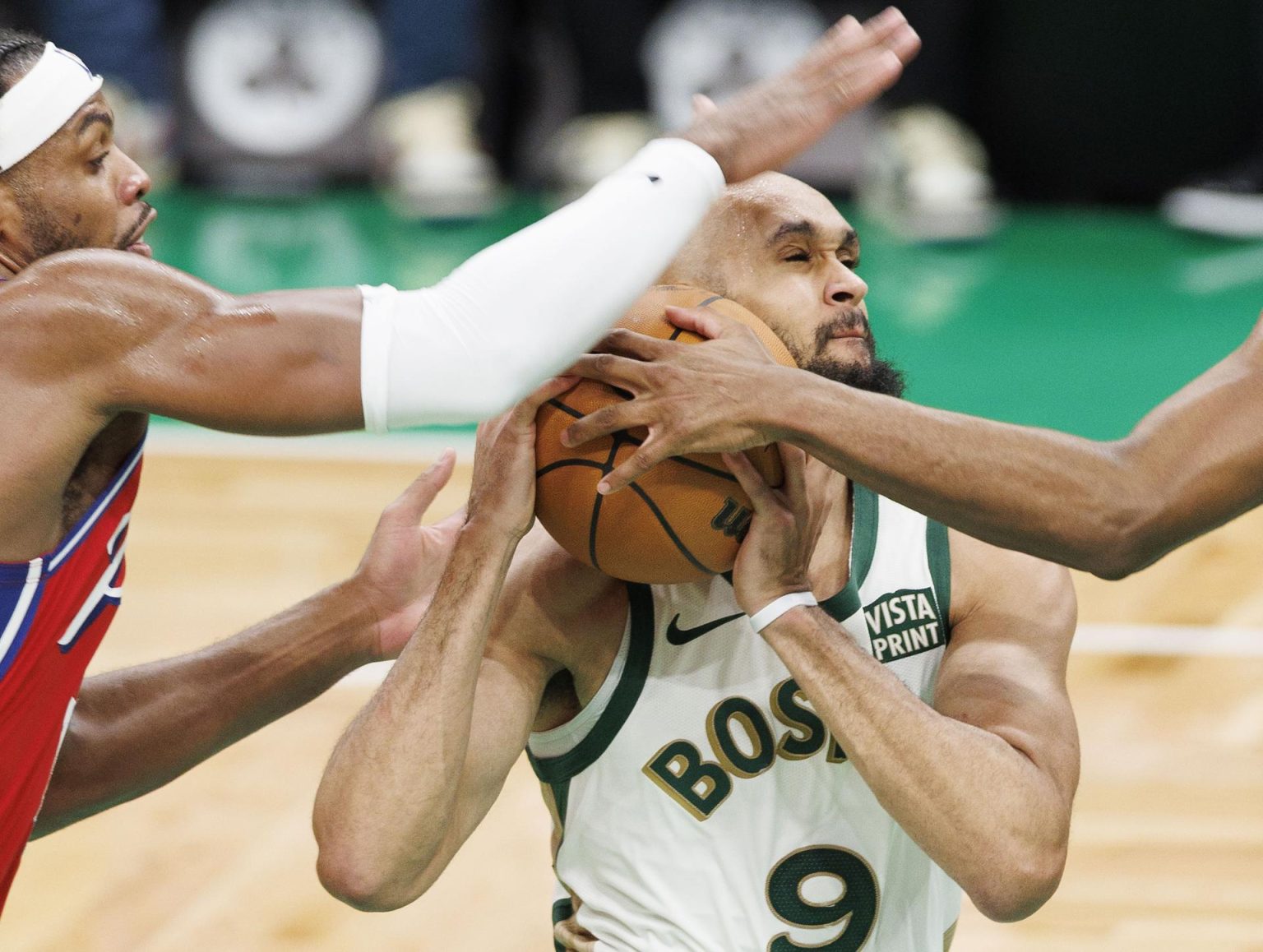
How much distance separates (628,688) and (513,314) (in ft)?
2.16

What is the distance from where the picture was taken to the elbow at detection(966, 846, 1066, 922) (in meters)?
2.43

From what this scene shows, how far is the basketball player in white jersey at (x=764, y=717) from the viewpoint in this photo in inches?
96.8

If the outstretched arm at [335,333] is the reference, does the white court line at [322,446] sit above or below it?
below

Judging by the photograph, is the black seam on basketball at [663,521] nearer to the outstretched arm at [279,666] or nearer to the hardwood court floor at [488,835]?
the outstretched arm at [279,666]

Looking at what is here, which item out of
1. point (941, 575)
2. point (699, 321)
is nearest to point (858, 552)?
point (941, 575)

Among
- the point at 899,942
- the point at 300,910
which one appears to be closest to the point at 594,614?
the point at 899,942

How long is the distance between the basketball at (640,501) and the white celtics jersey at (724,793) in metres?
0.22

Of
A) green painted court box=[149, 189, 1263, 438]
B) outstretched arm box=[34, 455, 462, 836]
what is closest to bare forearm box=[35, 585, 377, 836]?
outstretched arm box=[34, 455, 462, 836]

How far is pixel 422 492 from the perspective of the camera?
3.14 meters

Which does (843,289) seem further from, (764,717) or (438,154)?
(438,154)

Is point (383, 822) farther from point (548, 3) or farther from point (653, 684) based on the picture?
point (548, 3)

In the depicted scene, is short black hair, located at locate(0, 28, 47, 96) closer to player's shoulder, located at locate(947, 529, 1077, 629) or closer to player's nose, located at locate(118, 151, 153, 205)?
player's nose, located at locate(118, 151, 153, 205)

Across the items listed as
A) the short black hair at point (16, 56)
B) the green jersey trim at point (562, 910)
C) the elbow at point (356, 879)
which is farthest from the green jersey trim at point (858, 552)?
the short black hair at point (16, 56)

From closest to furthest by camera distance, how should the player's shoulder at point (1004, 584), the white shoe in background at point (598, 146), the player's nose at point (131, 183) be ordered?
the player's nose at point (131, 183)
the player's shoulder at point (1004, 584)
the white shoe in background at point (598, 146)
